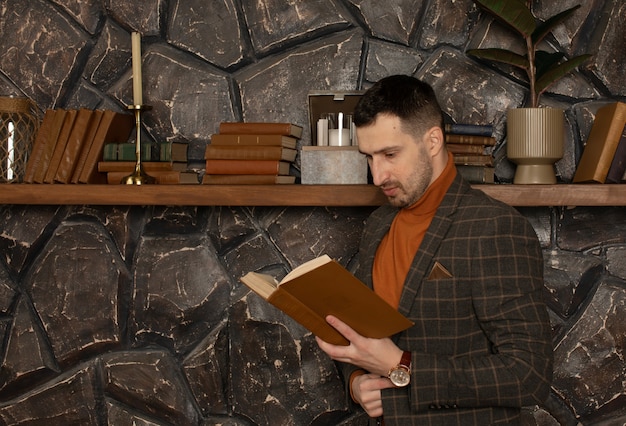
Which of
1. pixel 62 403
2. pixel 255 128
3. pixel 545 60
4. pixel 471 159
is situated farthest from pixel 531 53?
pixel 62 403

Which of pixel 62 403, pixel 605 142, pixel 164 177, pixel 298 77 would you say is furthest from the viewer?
pixel 62 403

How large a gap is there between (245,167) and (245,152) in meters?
0.04

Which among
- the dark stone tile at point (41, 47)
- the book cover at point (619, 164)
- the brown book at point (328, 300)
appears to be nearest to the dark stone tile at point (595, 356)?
the book cover at point (619, 164)

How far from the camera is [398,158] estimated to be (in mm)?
1823

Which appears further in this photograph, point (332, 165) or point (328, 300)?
point (332, 165)

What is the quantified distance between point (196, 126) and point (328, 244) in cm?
57

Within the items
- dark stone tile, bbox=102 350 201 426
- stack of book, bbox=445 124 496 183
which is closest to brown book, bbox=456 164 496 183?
stack of book, bbox=445 124 496 183

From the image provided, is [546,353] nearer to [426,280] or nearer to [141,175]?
[426,280]

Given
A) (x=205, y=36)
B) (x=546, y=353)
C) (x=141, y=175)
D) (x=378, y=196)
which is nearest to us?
(x=546, y=353)

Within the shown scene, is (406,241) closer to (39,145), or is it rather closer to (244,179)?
(244,179)

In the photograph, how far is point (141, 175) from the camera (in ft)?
7.87

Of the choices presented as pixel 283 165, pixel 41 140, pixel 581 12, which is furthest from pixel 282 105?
pixel 581 12

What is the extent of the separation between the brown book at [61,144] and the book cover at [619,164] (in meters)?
1.59

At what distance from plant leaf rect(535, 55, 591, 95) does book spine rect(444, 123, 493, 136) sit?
0.19 m
